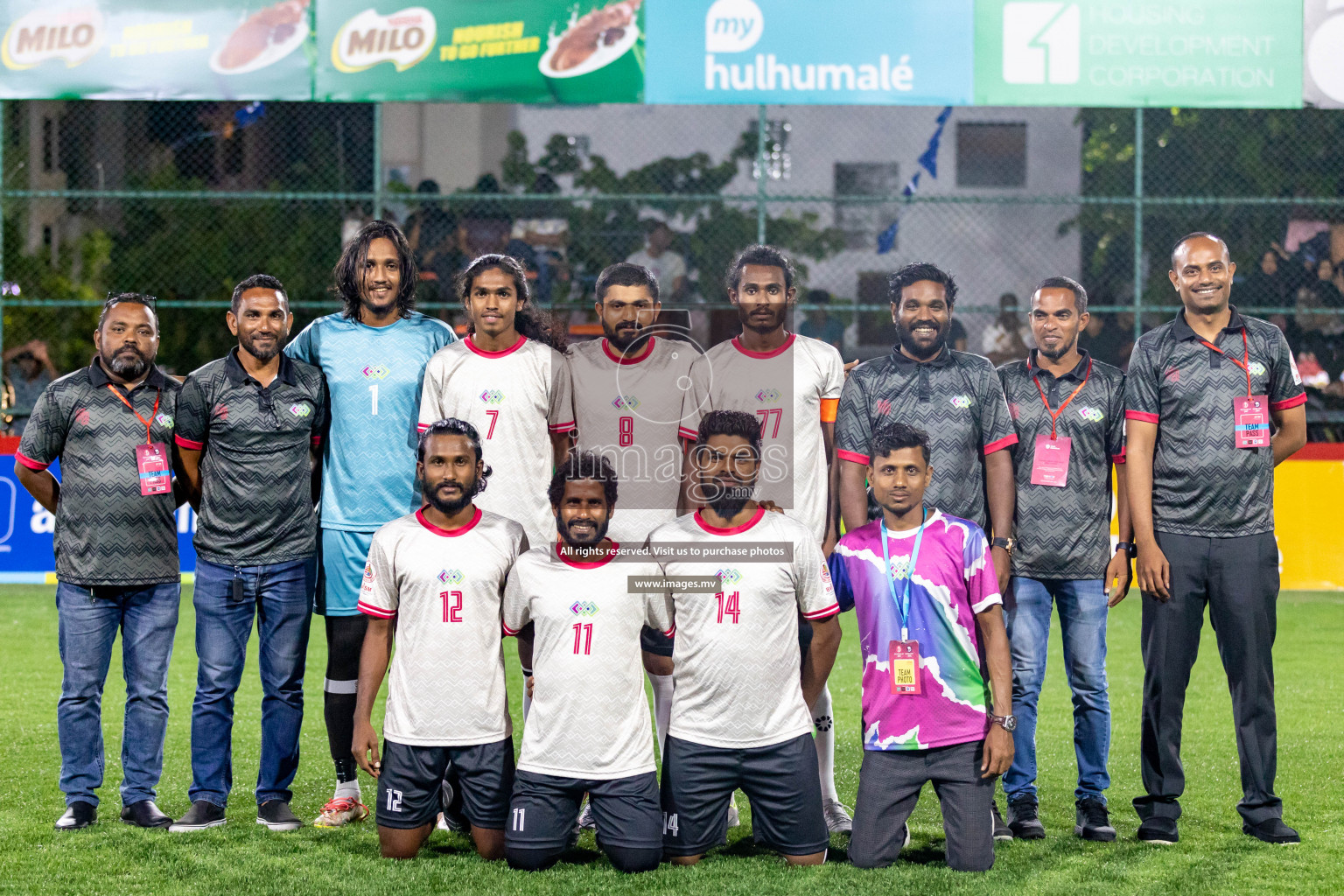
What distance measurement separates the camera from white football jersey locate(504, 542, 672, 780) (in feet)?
15.3

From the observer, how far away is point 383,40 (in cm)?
1238

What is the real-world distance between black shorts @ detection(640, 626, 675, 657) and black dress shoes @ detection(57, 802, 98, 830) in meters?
2.13

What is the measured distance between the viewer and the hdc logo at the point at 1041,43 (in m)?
12.1

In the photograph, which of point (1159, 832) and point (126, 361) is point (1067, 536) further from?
point (126, 361)

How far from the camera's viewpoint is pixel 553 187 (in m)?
19.5

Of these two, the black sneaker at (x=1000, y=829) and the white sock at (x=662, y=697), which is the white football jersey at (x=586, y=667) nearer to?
the white sock at (x=662, y=697)

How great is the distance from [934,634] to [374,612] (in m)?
1.91

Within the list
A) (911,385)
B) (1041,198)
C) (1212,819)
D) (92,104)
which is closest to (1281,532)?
(1041,198)

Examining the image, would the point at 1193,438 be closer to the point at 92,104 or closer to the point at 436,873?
the point at 436,873

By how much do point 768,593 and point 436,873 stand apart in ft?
4.65

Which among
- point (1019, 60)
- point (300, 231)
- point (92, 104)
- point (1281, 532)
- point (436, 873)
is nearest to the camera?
point (436, 873)

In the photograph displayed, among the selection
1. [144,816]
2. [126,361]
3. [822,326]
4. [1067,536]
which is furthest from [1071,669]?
[822,326]

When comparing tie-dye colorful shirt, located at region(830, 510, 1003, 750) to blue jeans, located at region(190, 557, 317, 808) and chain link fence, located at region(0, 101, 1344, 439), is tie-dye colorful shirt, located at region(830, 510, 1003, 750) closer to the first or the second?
blue jeans, located at region(190, 557, 317, 808)

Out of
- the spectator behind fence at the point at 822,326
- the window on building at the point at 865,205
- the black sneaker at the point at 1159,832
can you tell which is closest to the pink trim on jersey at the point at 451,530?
the black sneaker at the point at 1159,832
